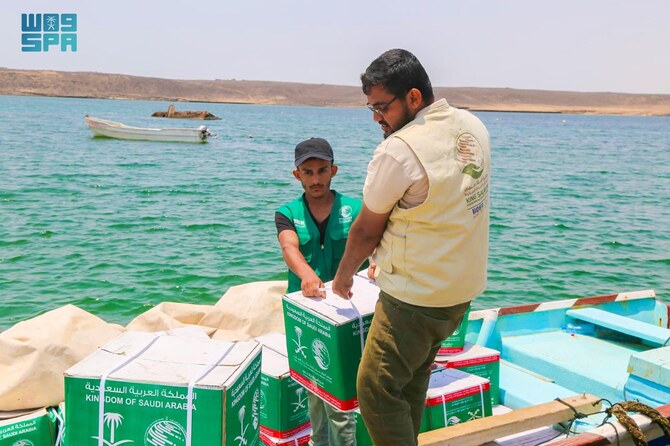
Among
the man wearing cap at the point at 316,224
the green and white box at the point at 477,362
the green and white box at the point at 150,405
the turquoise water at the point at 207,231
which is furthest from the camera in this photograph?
the turquoise water at the point at 207,231

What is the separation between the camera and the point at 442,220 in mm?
2682

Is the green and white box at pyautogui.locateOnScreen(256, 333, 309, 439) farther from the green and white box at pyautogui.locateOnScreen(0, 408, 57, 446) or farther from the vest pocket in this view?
the green and white box at pyautogui.locateOnScreen(0, 408, 57, 446)

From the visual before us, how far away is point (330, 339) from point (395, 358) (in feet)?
1.56

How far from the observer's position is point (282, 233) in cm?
399

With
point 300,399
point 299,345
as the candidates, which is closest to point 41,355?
point 300,399

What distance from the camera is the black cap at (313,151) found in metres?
3.92

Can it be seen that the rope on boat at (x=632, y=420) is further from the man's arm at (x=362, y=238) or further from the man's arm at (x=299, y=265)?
the man's arm at (x=362, y=238)

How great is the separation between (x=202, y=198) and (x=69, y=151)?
1734 cm

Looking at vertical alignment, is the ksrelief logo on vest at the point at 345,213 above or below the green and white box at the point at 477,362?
above

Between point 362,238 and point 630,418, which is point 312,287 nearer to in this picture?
point 362,238

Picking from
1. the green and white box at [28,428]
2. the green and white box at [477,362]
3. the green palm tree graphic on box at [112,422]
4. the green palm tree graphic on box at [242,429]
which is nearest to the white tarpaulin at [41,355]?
the green and white box at [28,428]

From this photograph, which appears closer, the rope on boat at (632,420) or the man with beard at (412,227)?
the man with beard at (412,227)

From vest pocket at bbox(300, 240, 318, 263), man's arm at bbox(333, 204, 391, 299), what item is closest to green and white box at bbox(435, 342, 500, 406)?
vest pocket at bbox(300, 240, 318, 263)

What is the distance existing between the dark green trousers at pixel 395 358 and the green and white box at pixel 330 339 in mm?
271
